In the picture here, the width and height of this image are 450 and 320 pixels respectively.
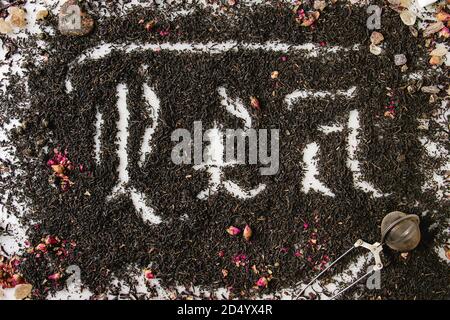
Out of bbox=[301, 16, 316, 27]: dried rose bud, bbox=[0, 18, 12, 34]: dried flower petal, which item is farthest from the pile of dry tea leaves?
bbox=[0, 18, 12, 34]: dried flower petal

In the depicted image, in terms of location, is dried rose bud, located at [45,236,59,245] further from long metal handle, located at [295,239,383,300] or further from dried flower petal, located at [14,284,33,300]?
long metal handle, located at [295,239,383,300]

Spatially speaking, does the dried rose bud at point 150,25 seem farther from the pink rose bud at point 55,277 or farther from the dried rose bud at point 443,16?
the dried rose bud at point 443,16

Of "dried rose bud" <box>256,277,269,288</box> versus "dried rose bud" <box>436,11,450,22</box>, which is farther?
"dried rose bud" <box>436,11,450,22</box>

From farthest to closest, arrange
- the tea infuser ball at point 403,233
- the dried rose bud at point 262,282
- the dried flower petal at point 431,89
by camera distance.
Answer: the dried flower petal at point 431,89
the dried rose bud at point 262,282
the tea infuser ball at point 403,233

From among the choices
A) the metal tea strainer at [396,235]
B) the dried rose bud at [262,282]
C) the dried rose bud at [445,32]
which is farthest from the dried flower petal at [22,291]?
the dried rose bud at [445,32]

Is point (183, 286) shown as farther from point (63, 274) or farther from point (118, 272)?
point (63, 274)

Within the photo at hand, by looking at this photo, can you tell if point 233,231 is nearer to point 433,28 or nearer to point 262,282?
point 262,282

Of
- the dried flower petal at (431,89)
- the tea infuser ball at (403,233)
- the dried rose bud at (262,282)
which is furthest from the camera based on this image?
the dried flower petal at (431,89)

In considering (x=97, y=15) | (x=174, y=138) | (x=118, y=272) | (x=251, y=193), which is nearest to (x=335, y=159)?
(x=251, y=193)
